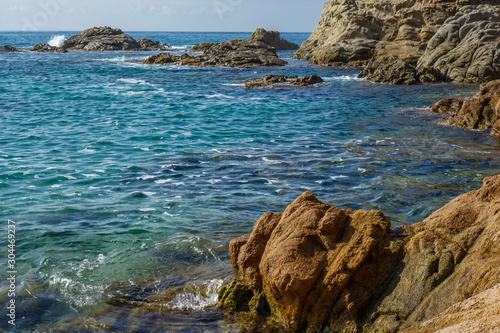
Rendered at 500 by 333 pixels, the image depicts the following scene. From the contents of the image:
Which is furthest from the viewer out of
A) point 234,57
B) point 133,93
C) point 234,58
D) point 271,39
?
point 271,39

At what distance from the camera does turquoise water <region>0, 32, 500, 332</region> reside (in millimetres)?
7340

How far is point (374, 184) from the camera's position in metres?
11.8

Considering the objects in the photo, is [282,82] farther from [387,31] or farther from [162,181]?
[162,181]

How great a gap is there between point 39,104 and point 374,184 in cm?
2043

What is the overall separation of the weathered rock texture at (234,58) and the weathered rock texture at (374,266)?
42.0 meters

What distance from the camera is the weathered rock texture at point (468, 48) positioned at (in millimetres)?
29969

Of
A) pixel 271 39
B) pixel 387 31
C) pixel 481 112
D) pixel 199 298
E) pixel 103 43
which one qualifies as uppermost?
pixel 271 39

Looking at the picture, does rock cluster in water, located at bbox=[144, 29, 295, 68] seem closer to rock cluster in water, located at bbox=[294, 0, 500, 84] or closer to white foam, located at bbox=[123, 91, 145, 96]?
rock cluster in water, located at bbox=[294, 0, 500, 84]

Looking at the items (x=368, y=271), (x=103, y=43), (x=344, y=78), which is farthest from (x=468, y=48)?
(x=103, y=43)

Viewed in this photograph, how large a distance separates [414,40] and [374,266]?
146ft

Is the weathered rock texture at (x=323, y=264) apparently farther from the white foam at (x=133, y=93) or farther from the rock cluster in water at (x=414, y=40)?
the rock cluster in water at (x=414, y=40)

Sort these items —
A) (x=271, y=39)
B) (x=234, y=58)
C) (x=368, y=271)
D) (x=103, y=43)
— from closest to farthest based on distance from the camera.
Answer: (x=368, y=271) → (x=234, y=58) → (x=271, y=39) → (x=103, y=43)

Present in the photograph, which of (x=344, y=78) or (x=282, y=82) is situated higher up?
(x=344, y=78)

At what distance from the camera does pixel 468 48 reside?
32.0m
